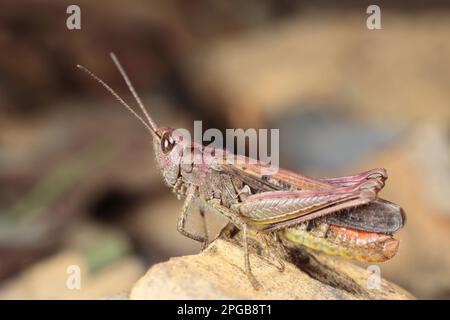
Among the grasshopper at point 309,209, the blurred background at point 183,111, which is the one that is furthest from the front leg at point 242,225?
the blurred background at point 183,111

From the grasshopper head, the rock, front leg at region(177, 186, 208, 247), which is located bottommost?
the rock

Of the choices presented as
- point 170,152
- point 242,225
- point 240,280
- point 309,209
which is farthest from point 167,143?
point 240,280

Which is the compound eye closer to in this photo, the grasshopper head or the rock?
the grasshopper head

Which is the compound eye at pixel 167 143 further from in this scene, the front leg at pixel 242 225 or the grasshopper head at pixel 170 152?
the front leg at pixel 242 225

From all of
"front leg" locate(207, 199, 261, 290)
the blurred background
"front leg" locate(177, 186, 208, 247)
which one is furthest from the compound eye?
the blurred background

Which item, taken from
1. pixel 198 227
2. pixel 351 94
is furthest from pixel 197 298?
pixel 351 94

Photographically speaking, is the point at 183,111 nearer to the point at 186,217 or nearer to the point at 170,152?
the point at 170,152
